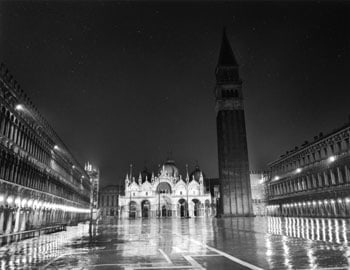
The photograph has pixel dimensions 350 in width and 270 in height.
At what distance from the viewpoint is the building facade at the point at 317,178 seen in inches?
1732

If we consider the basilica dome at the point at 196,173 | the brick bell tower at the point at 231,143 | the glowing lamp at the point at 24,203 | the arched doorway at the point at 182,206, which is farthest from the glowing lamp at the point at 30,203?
the basilica dome at the point at 196,173

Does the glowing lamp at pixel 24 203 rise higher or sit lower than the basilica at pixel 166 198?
lower

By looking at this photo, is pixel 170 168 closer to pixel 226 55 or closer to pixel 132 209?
pixel 132 209

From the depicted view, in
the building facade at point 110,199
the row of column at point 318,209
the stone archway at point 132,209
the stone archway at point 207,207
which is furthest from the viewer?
the building facade at point 110,199

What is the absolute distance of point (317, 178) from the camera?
170 feet

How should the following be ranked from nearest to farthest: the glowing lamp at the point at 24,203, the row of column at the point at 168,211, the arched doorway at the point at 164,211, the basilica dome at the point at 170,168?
1. the glowing lamp at the point at 24,203
2. the row of column at the point at 168,211
3. the arched doorway at the point at 164,211
4. the basilica dome at the point at 170,168

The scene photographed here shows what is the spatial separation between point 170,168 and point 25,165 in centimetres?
8337

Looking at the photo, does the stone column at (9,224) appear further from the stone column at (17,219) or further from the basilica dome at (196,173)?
the basilica dome at (196,173)

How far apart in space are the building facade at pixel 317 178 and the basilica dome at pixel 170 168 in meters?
42.9

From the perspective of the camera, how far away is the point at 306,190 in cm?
5522

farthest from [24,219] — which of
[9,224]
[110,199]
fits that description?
[110,199]

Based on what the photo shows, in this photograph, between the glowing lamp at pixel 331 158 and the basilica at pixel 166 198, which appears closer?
the glowing lamp at pixel 331 158

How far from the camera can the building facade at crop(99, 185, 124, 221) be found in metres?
119

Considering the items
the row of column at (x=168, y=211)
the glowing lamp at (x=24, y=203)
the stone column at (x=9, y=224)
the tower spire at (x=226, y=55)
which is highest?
the tower spire at (x=226, y=55)
